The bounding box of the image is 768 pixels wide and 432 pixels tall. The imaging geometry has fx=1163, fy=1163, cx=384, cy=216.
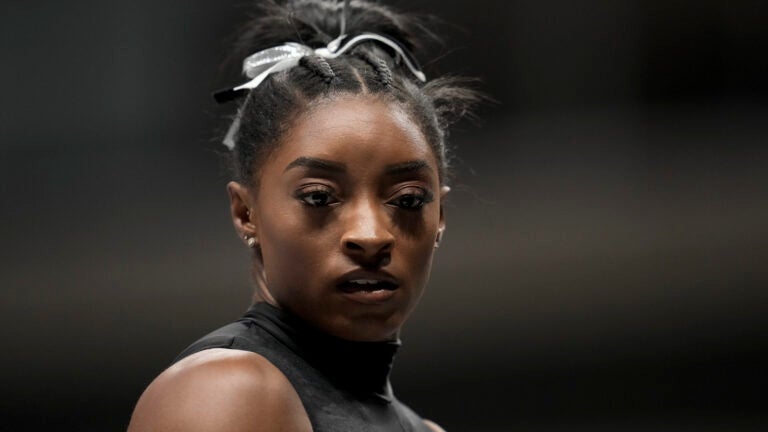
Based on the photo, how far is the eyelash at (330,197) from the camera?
1378 millimetres

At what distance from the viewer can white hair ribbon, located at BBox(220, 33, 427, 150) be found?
1.57 meters

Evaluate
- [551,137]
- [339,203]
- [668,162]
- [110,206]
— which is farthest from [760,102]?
[339,203]

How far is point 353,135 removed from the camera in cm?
139

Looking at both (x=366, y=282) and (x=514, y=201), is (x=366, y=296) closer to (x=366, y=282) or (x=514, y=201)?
(x=366, y=282)

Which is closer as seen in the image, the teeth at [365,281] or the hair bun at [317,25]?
the teeth at [365,281]

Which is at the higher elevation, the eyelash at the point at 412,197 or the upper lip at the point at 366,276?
the eyelash at the point at 412,197

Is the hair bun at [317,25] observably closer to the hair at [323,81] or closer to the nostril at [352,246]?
the hair at [323,81]

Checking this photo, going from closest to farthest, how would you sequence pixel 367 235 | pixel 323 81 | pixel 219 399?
pixel 219 399 → pixel 367 235 → pixel 323 81

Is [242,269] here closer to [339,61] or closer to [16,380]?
[16,380]

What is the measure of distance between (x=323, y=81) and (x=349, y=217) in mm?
196

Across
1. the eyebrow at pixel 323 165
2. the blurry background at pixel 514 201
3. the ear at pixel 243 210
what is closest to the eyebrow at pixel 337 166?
the eyebrow at pixel 323 165

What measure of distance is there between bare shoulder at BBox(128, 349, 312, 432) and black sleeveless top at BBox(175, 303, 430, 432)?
89mm

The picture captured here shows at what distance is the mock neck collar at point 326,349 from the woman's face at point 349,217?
17 millimetres

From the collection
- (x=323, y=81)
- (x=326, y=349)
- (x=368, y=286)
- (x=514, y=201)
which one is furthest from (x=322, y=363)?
(x=514, y=201)
